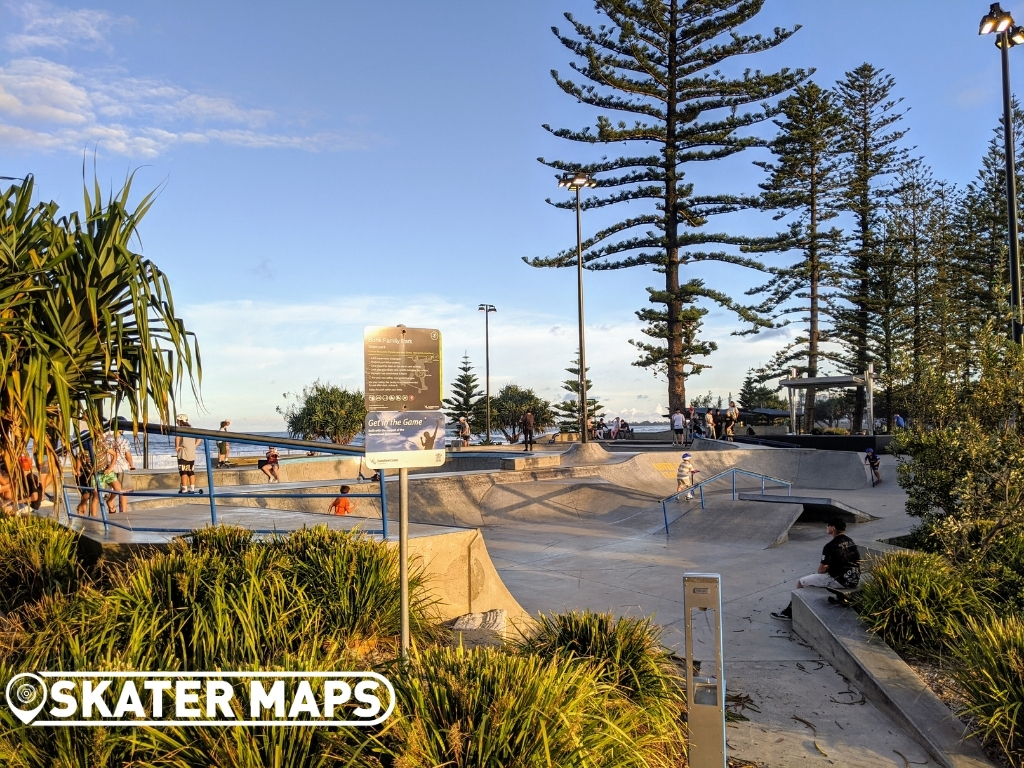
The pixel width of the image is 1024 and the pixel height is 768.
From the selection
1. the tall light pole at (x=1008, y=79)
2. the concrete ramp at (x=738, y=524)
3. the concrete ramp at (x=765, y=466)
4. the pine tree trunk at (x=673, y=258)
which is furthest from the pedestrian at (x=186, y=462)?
the pine tree trunk at (x=673, y=258)

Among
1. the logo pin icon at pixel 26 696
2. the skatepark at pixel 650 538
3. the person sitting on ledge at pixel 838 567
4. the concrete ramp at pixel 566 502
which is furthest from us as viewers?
the concrete ramp at pixel 566 502

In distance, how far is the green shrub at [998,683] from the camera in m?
4.02

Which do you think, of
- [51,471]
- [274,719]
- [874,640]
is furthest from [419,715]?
[874,640]

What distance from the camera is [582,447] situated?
23.1 meters

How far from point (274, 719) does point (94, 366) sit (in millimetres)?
3481

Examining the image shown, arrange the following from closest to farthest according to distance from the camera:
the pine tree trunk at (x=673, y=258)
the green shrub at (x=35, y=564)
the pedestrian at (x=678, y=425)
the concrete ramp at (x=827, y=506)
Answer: the green shrub at (x=35, y=564) < the concrete ramp at (x=827, y=506) < the pedestrian at (x=678, y=425) < the pine tree trunk at (x=673, y=258)

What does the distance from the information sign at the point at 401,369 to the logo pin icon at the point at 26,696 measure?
199cm

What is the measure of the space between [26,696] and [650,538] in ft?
35.9

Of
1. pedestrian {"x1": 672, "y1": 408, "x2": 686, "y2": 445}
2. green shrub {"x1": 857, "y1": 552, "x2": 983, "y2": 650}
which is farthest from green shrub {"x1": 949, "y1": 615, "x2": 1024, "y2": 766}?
pedestrian {"x1": 672, "y1": 408, "x2": 686, "y2": 445}

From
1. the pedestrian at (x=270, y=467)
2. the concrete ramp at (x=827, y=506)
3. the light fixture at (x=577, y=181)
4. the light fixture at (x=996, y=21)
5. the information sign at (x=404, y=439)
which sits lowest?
the concrete ramp at (x=827, y=506)

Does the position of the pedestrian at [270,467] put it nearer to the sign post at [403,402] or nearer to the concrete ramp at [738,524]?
the concrete ramp at [738,524]

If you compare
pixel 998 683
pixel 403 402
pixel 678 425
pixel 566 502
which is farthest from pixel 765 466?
pixel 403 402

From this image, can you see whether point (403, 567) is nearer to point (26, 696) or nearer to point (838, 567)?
point (26, 696)

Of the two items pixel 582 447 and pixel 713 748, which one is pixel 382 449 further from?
pixel 582 447
